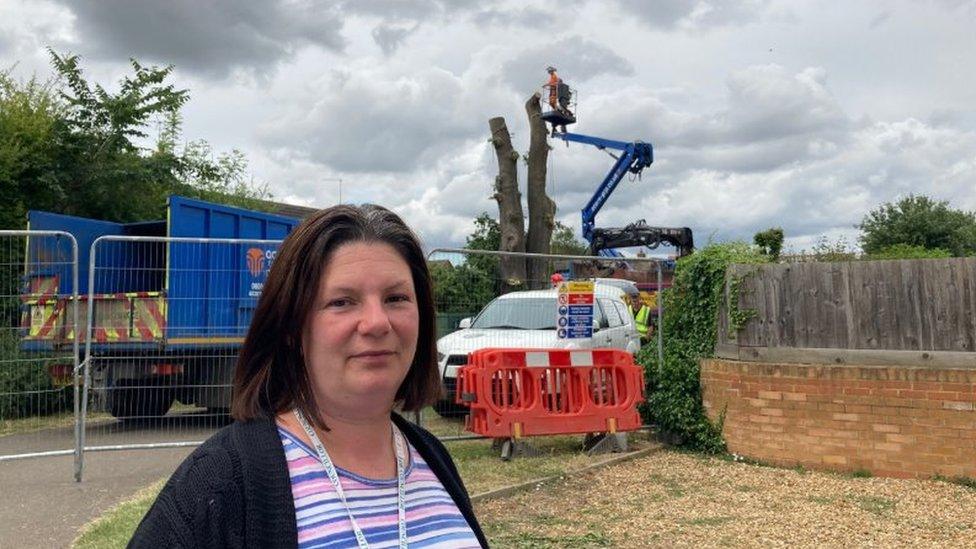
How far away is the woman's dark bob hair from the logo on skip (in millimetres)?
8288

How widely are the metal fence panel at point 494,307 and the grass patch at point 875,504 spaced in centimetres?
326

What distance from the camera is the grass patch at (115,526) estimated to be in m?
5.25

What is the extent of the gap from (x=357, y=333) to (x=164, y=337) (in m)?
8.14

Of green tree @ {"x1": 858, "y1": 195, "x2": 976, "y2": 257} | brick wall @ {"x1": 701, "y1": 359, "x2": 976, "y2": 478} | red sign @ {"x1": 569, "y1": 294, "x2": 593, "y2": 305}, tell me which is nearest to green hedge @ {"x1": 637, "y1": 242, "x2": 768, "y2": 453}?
brick wall @ {"x1": 701, "y1": 359, "x2": 976, "y2": 478}

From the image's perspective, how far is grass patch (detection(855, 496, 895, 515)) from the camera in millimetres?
6504

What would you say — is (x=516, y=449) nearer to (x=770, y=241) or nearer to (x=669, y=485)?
(x=669, y=485)

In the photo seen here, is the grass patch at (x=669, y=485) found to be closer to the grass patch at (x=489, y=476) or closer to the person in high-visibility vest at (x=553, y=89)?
the grass patch at (x=489, y=476)

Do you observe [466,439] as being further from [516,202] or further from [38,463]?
[516,202]

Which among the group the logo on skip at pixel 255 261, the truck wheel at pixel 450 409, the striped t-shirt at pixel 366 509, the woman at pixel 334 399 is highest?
the logo on skip at pixel 255 261

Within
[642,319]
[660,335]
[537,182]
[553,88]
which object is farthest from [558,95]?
[660,335]

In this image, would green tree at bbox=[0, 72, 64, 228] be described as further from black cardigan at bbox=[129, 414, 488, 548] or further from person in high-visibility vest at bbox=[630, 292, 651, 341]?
black cardigan at bbox=[129, 414, 488, 548]

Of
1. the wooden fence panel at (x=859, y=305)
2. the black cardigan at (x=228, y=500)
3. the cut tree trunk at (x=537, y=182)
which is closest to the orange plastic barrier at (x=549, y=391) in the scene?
the wooden fence panel at (x=859, y=305)

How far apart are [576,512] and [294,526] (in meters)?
5.29

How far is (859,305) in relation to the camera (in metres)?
7.93
